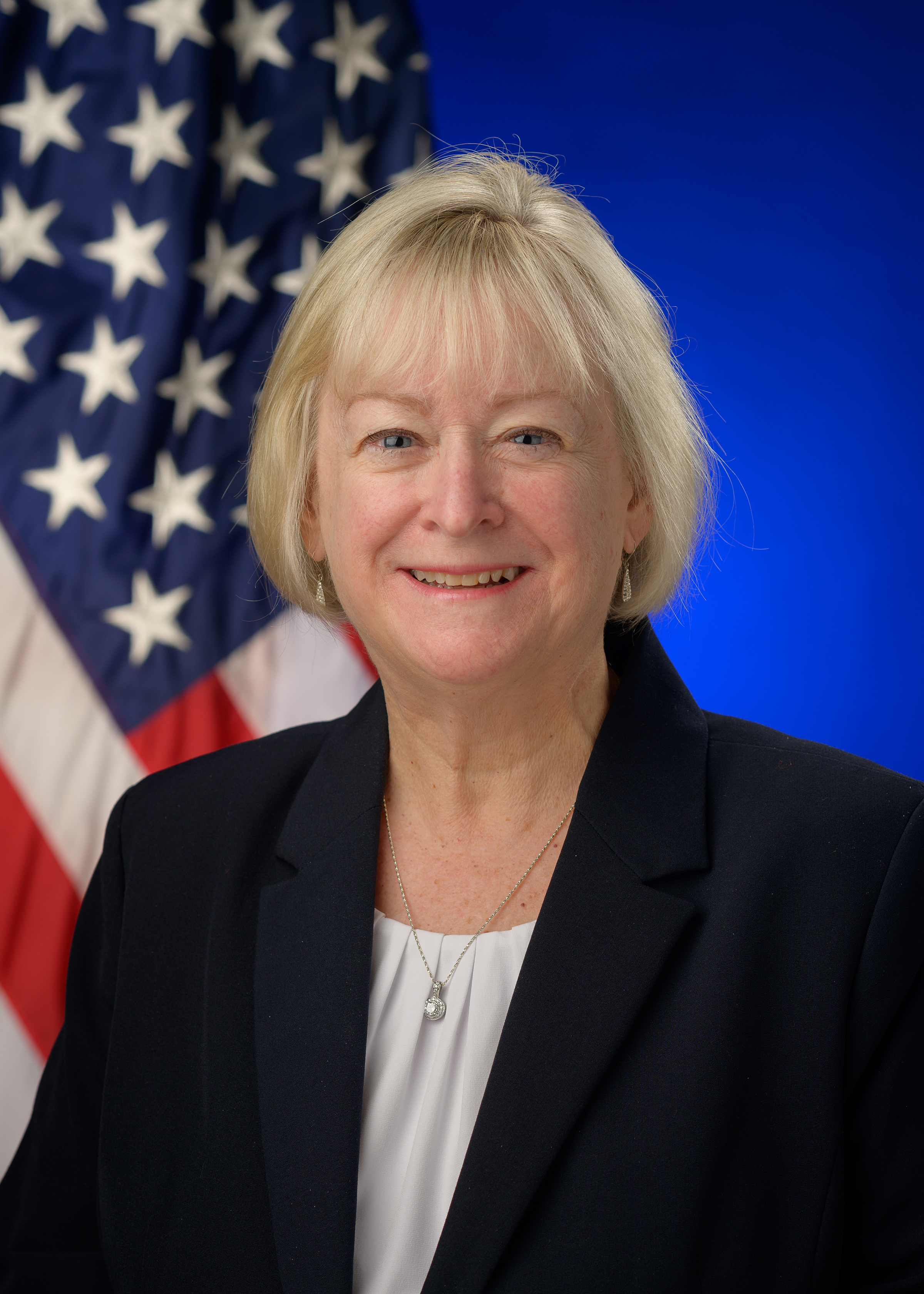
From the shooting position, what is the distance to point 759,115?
8.13 feet

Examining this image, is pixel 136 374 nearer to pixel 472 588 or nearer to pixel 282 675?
pixel 282 675

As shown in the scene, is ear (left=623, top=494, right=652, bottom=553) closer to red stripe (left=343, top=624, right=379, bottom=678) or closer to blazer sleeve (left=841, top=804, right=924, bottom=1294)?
blazer sleeve (left=841, top=804, right=924, bottom=1294)

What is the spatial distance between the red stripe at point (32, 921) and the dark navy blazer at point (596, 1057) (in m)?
0.61

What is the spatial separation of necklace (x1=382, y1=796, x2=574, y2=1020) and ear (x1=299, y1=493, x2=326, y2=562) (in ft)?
1.48

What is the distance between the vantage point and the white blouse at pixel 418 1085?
1.31 meters

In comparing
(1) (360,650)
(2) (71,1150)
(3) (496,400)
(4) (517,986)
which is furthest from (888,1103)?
(1) (360,650)

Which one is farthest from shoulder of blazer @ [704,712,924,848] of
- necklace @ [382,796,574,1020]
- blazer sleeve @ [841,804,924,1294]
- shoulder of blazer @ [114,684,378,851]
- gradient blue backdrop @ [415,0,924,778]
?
gradient blue backdrop @ [415,0,924,778]

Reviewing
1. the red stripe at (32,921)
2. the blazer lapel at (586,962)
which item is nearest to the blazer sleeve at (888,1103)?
the blazer lapel at (586,962)

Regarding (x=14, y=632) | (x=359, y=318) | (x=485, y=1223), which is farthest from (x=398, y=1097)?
(x=14, y=632)

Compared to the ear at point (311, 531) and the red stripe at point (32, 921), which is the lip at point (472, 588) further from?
the red stripe at point (32, 921)

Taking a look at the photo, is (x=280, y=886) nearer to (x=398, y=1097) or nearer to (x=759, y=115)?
(x=398, y=1097)

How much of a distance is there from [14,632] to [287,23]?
1.43 m

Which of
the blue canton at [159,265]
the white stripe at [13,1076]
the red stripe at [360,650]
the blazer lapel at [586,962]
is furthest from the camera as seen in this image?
the red stripe at [360,650]

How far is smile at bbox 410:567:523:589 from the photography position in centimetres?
138
